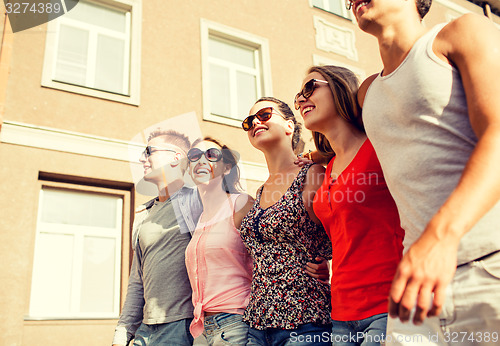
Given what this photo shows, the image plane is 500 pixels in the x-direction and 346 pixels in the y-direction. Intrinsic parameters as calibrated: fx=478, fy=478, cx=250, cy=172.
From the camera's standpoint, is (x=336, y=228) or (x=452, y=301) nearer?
(x=452, y=301)

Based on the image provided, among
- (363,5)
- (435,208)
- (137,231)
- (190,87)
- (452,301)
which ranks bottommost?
(452,301)

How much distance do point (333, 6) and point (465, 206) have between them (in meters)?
10.9

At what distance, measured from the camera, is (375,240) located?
1836 millimetres

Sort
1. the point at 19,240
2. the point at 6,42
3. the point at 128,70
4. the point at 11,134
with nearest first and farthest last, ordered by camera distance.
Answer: the point at 19,240 < the point at 11,134 < the point at 6,42 < the point at 128,70

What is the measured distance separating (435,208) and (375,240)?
615mm

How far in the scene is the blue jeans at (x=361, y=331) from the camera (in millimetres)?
1672

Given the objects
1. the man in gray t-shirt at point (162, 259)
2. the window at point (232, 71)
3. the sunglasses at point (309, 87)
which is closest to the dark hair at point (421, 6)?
the sunglasses at point (309, 87)

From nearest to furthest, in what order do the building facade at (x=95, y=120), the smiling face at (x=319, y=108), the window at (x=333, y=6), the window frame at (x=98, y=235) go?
the smiling face at (x=319, y=108) < the building facade at (x=95, y=120) < the window frame at (x=98, y=235) < the window at (x=333, y=6)

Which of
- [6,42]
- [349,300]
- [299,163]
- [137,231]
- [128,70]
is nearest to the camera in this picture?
[349,300]

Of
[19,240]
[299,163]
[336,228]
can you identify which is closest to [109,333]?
[19,240]

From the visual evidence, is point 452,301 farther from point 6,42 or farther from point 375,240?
point 6,42

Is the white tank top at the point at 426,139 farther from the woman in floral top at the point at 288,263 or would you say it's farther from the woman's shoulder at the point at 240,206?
the woman's shoulder at the point at 240,206

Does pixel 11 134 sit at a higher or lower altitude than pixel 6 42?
lower
